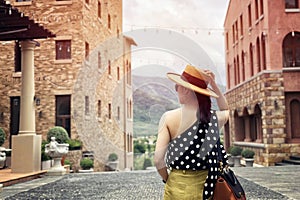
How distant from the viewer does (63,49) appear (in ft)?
55.9

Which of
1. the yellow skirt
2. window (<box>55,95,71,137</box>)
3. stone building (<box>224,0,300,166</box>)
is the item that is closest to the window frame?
window (<box>55,95,71,137</box>)

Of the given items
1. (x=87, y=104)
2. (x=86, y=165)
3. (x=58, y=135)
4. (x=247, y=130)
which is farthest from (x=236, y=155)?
(x=58, y=135)

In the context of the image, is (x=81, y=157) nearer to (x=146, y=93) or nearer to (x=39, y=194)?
(x=39, y=194)

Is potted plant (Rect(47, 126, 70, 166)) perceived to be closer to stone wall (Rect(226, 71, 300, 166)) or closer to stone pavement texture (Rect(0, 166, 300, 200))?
stone pavement texture (Rect(0, 166, 300, 200))

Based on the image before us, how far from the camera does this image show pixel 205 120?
2.13 metres

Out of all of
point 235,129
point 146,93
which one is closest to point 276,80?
point 235,129

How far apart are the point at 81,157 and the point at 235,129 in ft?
33.3

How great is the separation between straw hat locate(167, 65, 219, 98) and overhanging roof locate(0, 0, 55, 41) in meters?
7.74

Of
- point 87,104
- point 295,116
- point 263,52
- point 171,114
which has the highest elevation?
point 263,52

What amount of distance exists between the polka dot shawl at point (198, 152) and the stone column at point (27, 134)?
9.49 meters

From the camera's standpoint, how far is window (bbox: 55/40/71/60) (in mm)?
17016

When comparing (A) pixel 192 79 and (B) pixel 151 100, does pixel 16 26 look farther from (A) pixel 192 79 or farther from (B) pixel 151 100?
(A) pixel 192 79

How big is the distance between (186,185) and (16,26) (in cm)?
915

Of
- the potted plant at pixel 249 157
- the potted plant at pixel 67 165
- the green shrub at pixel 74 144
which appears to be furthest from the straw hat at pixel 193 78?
the potted plant at pixel 249 157
